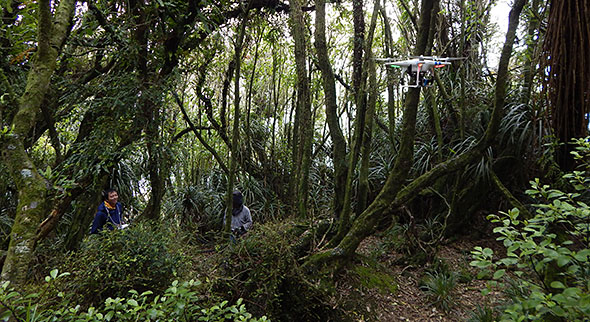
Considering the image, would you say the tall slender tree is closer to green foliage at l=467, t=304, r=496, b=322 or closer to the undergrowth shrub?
green foliage at l=467, t=304, r=496, b=322

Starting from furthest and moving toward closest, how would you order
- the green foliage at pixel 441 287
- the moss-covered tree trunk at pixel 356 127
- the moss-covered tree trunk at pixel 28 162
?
the green foliage at pixel 441 287
the moss-covered tree trunk at pixel 356 127
the moss-covered tree trunk at pixel 28 162

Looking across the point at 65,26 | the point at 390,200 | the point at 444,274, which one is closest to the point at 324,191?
the point at 444,274

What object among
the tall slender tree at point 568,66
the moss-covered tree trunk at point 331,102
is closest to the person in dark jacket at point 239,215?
the moss-covered tree trunk at point 331,102

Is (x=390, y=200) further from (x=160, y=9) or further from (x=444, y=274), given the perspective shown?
(x=160, y=9)

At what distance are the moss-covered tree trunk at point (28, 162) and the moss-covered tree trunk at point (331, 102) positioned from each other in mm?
2607

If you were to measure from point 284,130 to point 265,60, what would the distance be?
1.60 meters

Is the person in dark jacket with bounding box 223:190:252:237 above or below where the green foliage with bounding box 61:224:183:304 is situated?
below

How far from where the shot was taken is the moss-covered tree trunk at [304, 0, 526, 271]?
3199 millimetres

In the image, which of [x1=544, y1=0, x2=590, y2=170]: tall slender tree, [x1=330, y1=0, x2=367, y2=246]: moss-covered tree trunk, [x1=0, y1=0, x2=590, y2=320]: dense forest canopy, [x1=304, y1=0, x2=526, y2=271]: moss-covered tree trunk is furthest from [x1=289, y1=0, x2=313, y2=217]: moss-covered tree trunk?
[x1=544, y1=0, x2=590, y2=170]: tall slender tree

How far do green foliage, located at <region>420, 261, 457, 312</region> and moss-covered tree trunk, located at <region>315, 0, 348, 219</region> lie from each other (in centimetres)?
129

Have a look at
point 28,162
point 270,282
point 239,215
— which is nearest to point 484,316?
point 270,282

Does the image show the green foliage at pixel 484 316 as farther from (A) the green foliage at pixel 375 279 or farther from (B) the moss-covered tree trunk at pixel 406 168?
(B) the moss-covered tree trunk at pixel 406 168

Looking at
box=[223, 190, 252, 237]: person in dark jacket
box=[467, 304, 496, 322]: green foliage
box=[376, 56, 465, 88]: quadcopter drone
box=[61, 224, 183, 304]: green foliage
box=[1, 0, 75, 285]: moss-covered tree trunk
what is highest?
box=[376, 56, 465, 88]: quadcopter drone

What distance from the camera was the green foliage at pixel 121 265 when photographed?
252 cm
